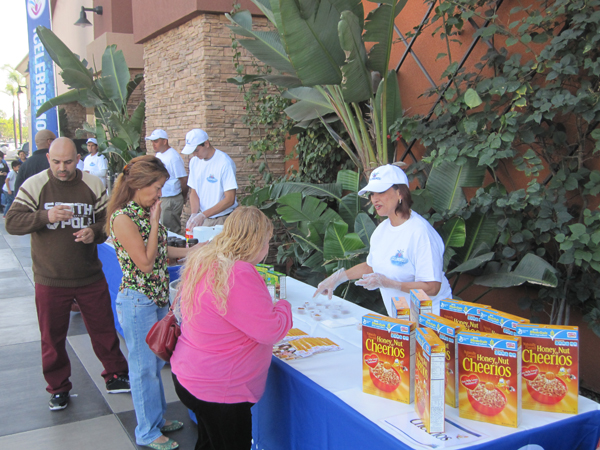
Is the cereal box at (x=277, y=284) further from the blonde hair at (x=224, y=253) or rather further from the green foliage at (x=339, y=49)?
the green foliage at (x=339, y=49)

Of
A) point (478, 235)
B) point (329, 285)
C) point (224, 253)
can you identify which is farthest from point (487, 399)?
point (478, 235)

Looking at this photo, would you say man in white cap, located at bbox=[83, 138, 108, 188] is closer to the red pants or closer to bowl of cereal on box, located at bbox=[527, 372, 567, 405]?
the red pants

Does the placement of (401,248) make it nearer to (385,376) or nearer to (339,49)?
(385,376)

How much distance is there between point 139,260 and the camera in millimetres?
3082

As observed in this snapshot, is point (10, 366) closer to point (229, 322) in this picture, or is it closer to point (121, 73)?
point (229, 322)

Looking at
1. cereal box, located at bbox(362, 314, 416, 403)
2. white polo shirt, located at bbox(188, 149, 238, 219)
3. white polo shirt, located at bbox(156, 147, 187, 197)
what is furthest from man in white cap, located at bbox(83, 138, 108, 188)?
cereal box, located at bbox(362, 314, 416, 403)

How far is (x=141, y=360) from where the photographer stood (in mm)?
3178

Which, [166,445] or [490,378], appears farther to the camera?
[166,445]

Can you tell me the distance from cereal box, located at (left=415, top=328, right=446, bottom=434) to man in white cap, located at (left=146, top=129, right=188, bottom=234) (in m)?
5.93

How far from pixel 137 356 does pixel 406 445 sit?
2.05 m

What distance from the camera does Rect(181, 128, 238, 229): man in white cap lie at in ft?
18.4

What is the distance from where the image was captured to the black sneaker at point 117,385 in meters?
4.20

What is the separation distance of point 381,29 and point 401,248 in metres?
2.26

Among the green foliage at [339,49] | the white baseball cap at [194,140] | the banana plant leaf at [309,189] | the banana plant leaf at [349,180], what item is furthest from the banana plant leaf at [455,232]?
the white baseball cap at [194,140]
